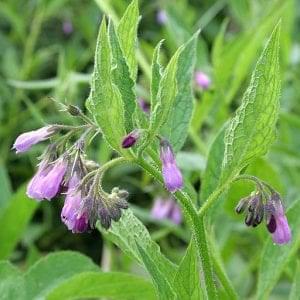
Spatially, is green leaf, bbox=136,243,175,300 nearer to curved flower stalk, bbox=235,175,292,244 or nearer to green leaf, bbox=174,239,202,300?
green leaf, bbox=174,239,202,300

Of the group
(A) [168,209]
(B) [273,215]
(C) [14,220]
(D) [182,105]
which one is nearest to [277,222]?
(B) [273,215]

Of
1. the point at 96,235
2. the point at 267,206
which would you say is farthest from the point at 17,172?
the point at 267,206

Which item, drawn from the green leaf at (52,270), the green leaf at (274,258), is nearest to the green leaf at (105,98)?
the green leaf at (274,258)

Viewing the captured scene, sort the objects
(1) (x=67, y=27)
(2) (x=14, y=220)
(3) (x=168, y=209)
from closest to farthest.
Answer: (2) (x=14, y=220)
(3) (x=168, y=209)
(1) (x=67, y=27)

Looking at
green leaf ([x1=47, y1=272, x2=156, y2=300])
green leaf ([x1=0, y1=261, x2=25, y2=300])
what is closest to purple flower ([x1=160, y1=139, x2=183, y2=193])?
green leaf ([x1=47, y1=272, x2=156, y2=300])

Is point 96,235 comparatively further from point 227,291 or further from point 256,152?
point 256,152

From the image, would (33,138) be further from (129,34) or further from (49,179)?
(129,34)
